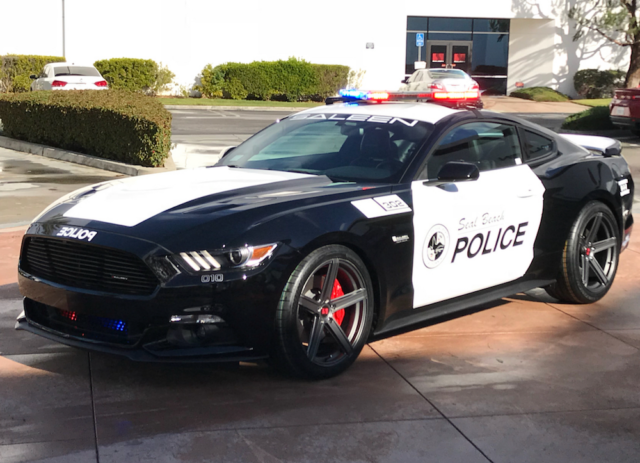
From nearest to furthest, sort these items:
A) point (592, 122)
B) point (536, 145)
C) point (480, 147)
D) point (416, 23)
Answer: point (480, 147)
point (536, 145)
point (592, 122)
point (416, 23)

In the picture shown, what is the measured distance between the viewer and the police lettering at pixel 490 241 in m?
5.13

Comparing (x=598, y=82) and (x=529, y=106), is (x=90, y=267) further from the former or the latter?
(x=598, y=82)

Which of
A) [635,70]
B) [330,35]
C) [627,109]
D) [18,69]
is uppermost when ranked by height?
[330,35]

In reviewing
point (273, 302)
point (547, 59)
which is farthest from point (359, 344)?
point (547, 59)

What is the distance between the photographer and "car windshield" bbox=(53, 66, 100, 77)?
28625mm

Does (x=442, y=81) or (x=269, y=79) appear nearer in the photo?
(x=442, y=81)

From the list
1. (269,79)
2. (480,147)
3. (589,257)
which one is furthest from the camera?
(269,79)

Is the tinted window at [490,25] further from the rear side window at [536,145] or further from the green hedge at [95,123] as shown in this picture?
the rear side window at [536,145]

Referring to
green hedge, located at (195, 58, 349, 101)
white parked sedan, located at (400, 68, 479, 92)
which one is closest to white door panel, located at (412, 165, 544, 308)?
white parked sedan, located at (400, 68, 479, 92)

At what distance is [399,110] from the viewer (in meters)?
Result: 5.62

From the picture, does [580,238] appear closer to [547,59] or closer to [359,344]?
[359,344]

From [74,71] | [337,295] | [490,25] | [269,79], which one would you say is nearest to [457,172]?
[337,295]

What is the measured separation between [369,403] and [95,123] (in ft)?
38.2

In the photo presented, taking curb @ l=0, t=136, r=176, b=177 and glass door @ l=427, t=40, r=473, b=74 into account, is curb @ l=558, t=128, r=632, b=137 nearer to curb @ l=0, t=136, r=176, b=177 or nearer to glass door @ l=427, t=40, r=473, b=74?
curb @ l=0, t=136, r=176, b=177
